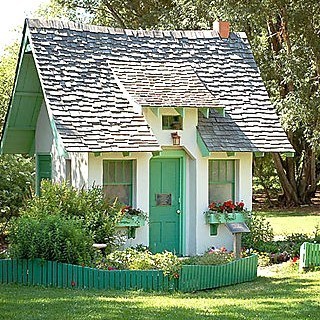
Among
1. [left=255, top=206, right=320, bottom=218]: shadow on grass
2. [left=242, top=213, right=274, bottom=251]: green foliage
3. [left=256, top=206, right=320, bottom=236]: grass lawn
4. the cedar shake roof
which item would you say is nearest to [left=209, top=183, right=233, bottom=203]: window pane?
[left=242, top=213, right=274, bottom=251]: green foliage

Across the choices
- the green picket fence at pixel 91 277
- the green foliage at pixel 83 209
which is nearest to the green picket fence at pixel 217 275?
the green picket fence at pixel 91 277

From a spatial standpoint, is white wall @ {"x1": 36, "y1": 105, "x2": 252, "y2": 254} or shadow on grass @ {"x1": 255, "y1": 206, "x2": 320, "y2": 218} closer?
Answer: white wall @ {"x1": 36, "y1": 105, "x2": 252, "y2": 254}

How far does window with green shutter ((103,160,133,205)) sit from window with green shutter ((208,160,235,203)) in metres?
2.14

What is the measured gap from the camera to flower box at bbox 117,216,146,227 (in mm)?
18375

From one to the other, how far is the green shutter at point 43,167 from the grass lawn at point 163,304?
7.40 metres

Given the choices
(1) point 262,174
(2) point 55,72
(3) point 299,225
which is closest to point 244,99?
(2) point 55,72

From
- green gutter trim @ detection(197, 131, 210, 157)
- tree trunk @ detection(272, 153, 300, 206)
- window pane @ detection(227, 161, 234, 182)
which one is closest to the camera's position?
green gutter trim @ detection(197, 131, 210, 157)

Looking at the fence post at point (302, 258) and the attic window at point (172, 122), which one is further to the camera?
the attic window at point (172, 122)

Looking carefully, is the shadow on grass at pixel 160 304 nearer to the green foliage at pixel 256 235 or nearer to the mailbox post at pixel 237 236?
the mailbox post at pixel 237 236

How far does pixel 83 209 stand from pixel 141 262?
8.04ft

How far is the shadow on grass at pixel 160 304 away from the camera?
11.2 m

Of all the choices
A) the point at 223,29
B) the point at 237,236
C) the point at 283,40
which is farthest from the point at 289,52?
the point at 237,236

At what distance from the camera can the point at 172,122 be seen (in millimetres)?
19625

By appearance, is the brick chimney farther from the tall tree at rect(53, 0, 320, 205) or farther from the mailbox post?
the tall tree at rect(53, 0, 320, 205)
